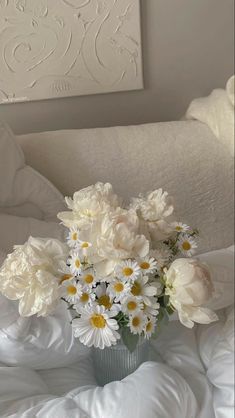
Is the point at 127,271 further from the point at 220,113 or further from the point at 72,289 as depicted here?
the point at 220,113

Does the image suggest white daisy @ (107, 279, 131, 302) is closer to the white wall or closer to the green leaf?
the green leaf

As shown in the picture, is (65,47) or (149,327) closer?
(149,327)

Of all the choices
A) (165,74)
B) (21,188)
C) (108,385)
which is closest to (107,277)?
→ (108,385)

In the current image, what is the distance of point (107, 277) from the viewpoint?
0.84 m

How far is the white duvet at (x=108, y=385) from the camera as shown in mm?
931

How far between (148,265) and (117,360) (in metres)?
0.30

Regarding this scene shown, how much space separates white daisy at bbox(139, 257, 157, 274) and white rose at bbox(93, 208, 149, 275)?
15mm

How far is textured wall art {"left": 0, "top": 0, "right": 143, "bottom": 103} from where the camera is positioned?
4.19 feet

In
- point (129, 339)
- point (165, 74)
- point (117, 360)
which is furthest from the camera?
point (165, 74)

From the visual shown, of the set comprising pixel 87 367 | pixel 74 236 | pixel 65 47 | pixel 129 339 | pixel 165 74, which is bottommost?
pixel 87 367

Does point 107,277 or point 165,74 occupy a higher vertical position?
point 165,74

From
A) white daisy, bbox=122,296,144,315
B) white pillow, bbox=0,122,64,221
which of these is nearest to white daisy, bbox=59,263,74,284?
white daisy, bbox=122,296,144,315

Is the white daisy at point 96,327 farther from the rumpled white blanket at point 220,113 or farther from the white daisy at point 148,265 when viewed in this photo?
the rumpled white blanket at point 220,113

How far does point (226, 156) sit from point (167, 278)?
63 centimetres
